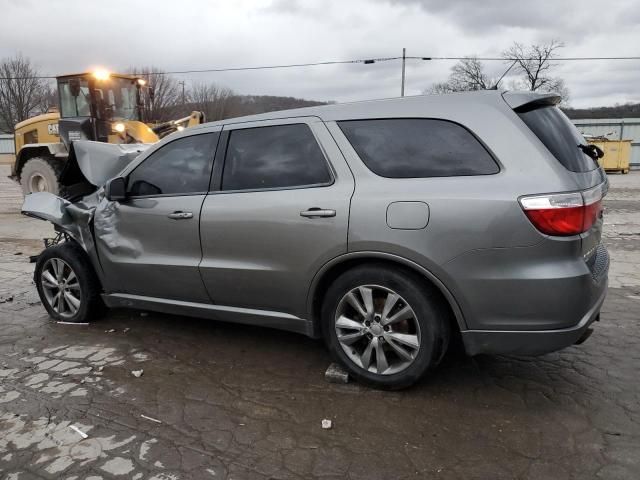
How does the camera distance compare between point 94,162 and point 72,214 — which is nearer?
point 72,214

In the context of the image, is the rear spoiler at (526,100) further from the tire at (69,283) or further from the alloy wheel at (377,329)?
the tire at (69,283)

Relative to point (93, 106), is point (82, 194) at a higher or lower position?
lower

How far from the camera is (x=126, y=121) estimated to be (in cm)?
1205

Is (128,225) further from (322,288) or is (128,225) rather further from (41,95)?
(41,95)

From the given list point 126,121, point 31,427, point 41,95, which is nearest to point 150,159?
point 31,427

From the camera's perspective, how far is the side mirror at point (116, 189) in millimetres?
4098

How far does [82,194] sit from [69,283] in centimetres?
89

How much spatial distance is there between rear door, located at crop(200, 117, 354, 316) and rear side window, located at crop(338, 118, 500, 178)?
0.19m

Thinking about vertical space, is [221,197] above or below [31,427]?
above

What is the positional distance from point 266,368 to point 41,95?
196 feet

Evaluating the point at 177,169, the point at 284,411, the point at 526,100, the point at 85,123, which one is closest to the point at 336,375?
the point at 284,411

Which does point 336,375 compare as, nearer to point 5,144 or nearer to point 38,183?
point 38,183

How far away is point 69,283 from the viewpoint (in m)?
4.67

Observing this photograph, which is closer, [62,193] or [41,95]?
[62,193]
